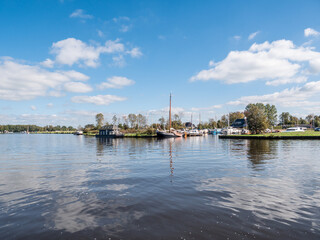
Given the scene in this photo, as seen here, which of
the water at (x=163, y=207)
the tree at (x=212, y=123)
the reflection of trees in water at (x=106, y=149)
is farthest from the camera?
the tree at (x=212, y=123)

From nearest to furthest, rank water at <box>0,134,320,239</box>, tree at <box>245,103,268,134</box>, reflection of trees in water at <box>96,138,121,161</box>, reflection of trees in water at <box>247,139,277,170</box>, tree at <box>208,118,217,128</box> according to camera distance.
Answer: water at <box>0,134,320,239</box>
reflection of trees in water at <box>247,139,277,170</box>
reflection of trees in water at <box>96,138,121,161</box>
tree at <box>245,103,268,134</box>
tree at <box>208,118,217,128</box>

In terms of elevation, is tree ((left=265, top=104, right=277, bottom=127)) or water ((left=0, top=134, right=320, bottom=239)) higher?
tree ((left=265, top=104, right=277, bottom=127))

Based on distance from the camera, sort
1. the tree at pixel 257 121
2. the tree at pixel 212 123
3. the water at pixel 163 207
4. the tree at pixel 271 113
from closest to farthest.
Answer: the water at pixel 163 207, the tree at pixel 257 121, the tree at pixel 271 113, the tree at pixel 212 123

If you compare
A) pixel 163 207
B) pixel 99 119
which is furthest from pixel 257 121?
pixel 99 119

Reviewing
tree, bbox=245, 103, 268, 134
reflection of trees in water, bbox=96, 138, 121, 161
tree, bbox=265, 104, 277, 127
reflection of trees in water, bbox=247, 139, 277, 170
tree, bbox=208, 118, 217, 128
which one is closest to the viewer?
reflection of trees in water, bbox=247, 139, 277, 170

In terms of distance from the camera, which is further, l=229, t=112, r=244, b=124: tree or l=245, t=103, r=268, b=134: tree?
l=229, t=112, r=244, b=124: tree

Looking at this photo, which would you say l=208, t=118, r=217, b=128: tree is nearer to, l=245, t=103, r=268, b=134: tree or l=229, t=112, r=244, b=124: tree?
l=229, t=112, r=244, b=124: tree

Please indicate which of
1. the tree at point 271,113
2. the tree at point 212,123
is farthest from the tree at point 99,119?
the tree at point 271,113

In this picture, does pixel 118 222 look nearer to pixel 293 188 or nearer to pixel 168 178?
pixel 168 178

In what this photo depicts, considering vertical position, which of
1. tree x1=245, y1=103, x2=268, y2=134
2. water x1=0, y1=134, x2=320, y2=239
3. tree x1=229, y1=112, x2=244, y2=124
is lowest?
water x1=0, y1=134, x2=320, y2=239

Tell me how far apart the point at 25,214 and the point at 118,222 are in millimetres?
4079

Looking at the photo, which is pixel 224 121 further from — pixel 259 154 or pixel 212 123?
pixel 259 154

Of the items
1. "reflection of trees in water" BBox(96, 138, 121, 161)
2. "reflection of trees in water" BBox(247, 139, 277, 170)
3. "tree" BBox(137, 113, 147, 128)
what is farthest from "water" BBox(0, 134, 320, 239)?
"tree" BBox(137, 113, 147, 128)

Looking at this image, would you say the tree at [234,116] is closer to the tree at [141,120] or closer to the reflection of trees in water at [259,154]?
the tree at [141,120]
